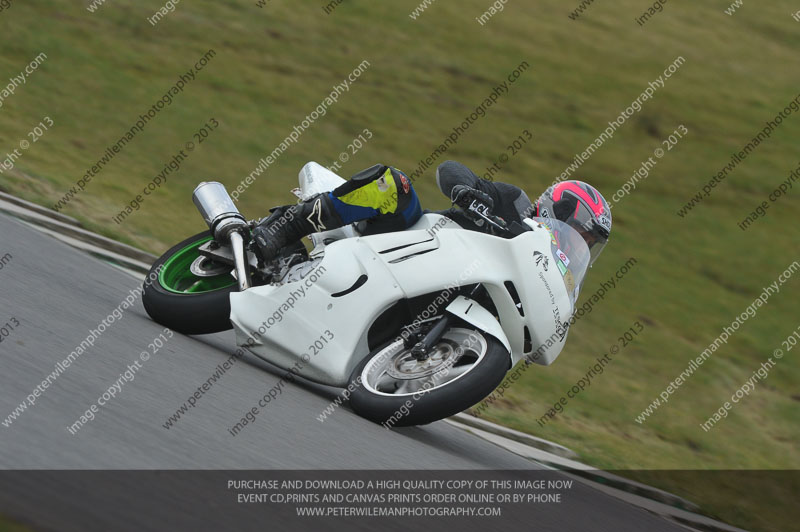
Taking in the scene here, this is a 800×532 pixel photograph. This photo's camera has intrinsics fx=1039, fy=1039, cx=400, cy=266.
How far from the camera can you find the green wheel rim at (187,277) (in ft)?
19.6

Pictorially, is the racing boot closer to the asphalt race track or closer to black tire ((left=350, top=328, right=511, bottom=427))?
the asphalt race track

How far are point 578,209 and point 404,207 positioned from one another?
0.96 meters

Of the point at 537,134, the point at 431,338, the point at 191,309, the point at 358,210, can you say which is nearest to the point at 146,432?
the point at 431,338

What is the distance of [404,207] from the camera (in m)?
5.56

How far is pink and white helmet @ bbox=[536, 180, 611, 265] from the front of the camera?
18.7 ft

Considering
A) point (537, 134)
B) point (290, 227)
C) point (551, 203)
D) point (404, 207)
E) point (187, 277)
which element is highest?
point (551, 203)

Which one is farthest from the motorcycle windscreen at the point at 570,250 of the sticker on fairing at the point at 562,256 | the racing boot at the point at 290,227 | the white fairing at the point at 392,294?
the racing boot at the point at 290,227

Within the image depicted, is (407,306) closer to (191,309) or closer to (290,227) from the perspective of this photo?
(290,227)

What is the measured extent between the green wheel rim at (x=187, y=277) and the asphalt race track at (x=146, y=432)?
28 centimetres

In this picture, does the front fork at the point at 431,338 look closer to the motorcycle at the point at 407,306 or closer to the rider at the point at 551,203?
the motorcycle at the point at 407,306

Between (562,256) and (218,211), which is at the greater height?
(562,256)

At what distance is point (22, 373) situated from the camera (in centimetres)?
399

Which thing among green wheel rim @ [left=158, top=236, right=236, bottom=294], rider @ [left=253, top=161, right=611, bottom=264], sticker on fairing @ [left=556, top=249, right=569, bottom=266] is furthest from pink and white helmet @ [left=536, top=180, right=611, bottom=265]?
green wheel rim @ [left=158, top=236, right=236, bottom=294]

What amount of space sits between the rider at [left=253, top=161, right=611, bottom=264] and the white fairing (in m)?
0.15
